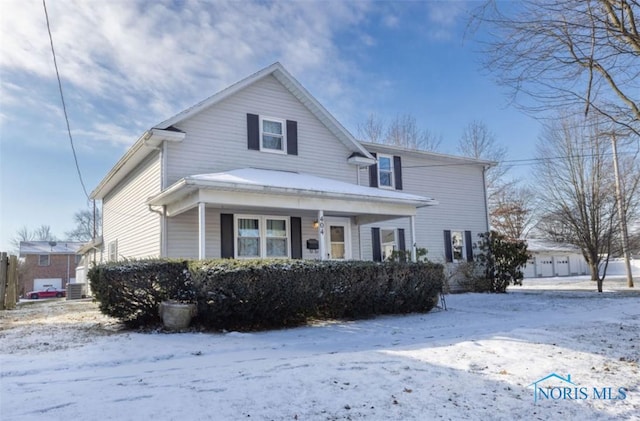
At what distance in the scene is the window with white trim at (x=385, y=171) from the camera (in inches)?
671

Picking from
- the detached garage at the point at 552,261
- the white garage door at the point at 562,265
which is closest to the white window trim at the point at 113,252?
the detached garage at the point at 552,261

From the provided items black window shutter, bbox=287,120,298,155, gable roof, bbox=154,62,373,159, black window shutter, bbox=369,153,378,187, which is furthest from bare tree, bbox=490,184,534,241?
black window shutter, bbox=287,120,298,155

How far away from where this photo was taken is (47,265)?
138 feet

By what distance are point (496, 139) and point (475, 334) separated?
27.3 m

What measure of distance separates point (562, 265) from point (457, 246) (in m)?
24.1

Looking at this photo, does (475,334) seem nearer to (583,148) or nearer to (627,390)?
(627,390)

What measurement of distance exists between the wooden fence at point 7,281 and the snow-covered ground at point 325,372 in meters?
6.20

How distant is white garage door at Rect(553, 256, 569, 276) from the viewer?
37.0 meters

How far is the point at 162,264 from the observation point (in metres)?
8.34

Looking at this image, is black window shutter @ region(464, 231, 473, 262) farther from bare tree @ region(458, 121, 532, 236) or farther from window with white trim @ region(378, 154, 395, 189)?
bare tree @ region(458, 121, 532, 236)

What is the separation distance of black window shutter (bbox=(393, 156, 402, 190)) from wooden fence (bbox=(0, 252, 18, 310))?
1323 cm

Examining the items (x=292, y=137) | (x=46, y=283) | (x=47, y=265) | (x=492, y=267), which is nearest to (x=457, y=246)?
(x=492, y=267)

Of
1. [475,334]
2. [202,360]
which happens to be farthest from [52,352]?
[475,334]

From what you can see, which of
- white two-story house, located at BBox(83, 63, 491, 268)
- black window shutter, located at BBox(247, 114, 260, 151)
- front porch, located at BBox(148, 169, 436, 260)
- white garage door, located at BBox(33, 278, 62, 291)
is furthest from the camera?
white garage door, located at BBox(33, 278, 62, 291)
